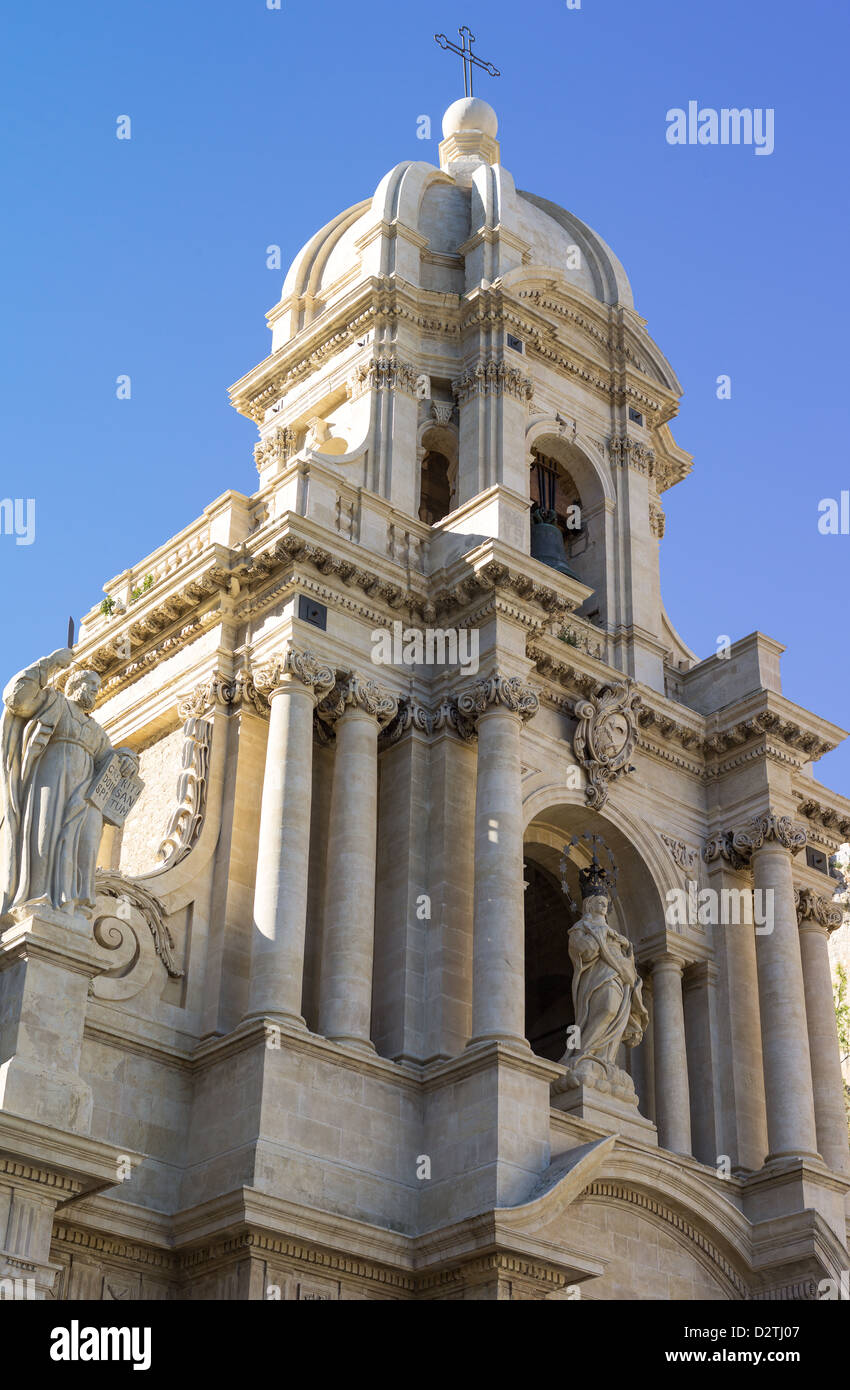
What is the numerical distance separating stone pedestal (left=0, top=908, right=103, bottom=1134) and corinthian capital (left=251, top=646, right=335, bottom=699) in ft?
17.2

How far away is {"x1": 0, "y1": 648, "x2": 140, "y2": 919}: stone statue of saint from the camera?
21141 millimetres

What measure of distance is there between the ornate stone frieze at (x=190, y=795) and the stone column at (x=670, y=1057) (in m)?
7.24

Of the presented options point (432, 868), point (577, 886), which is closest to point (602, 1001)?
point (432, 868)

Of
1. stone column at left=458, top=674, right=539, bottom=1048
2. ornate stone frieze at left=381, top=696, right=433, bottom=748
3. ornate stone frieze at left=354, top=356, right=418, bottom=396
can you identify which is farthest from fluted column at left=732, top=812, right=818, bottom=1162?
ornate stone frieze at left=354, top=356, right=418, bottom=396

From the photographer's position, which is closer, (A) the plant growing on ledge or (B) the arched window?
(A) the plant growing on ledge

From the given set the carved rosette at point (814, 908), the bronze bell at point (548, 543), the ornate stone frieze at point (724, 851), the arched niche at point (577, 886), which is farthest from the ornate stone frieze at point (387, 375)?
the carved rosette at point (814, 908)

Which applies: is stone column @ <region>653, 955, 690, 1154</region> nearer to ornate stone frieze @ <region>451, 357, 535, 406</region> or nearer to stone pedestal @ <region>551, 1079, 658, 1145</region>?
stone pedestal @ <region>551, 1079, 658, 1145</region>

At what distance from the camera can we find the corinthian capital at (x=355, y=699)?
25344 mm

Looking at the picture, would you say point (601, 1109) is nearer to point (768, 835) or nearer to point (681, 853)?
point (681, 853)

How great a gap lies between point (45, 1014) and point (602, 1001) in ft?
28.1

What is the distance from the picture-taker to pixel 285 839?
23578 mm
